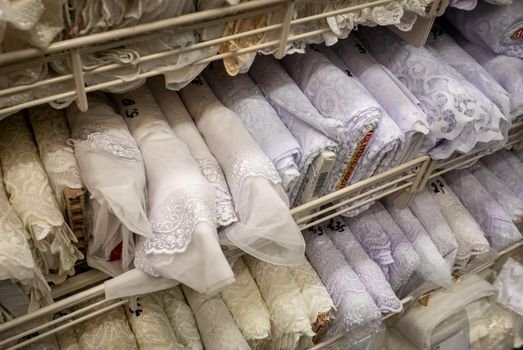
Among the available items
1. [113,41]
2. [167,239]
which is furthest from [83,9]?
[167,239]

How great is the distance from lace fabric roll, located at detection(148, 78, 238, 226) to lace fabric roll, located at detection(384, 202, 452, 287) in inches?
21.9

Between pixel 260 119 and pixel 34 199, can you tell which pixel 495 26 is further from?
pixel 34 199

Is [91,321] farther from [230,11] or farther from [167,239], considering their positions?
[230,11]

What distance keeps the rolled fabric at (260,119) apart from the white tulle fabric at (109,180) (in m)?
0.20

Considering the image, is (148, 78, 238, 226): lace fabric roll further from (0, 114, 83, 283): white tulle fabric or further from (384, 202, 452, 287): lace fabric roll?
(384, 202, 452, 287): lace fabric roll

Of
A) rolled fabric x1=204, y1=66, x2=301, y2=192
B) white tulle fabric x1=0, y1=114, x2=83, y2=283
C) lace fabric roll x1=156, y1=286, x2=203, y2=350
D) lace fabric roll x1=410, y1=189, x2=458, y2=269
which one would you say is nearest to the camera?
white tulle fabric x1=0, y1=114, x2=83, y2=283

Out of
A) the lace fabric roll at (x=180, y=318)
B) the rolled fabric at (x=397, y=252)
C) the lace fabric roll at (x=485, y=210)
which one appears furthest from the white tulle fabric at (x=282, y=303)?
the lace fabric roll at (x=485, y=210)

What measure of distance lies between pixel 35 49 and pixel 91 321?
20.6 inches

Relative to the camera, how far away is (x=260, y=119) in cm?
87

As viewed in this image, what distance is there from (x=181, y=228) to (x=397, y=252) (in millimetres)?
602

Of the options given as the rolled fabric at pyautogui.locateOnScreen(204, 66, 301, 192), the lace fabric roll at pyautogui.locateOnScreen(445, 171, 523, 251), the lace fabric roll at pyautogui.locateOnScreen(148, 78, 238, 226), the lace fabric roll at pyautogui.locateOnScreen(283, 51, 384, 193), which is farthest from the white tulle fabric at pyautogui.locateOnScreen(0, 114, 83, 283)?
the lace fabric roll at pyautogui.locateOnScreen(445, 171, 523, 251)

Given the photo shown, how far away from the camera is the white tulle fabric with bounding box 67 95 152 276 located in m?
0.68

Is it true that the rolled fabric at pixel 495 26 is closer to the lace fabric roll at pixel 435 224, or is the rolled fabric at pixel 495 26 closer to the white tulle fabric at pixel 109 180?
the lace fabric roll at pixel 435 224

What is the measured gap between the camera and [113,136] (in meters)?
0.74
